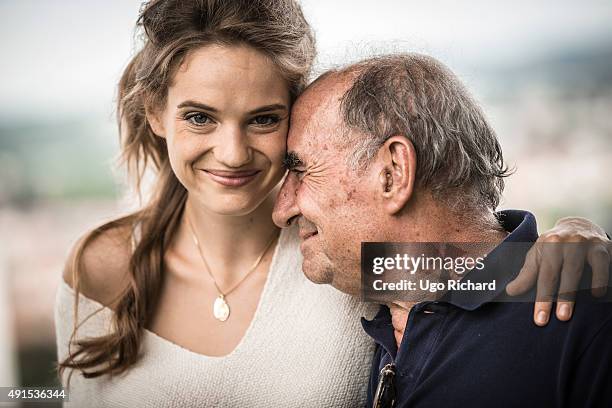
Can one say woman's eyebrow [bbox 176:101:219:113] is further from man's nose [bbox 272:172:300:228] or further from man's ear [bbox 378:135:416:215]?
man's ear [bbox 378:135:416:215]

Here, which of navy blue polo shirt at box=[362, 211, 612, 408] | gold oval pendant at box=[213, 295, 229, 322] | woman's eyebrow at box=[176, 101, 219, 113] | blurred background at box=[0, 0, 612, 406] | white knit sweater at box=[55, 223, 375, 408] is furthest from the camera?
blurred background at box=[0, 0, 612, 406]

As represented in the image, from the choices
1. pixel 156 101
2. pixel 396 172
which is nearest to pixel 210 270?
pixel 156 101

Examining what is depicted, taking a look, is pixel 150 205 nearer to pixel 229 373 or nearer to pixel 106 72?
pixel 229 373

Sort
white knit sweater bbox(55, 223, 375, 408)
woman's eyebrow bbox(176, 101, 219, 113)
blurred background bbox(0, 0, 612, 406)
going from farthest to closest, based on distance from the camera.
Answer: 1. blurred background bbox(0, 0, 612, 406)
2. white knit sweater bbox(55, 223, 375, 408)
3. woman's eyebrow bbox(176, 101, 219, 113)

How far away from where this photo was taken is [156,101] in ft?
5.21

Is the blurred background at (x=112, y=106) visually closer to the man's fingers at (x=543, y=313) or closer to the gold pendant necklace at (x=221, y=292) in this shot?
the gold pendant necklace at (x=221, y=292)

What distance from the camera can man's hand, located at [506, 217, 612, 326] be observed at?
1209 millimetres

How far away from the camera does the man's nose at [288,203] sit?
1.52 meters

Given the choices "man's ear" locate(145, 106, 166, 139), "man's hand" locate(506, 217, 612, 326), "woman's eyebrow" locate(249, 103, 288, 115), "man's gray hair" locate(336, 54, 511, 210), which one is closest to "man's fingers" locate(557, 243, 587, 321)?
"man's hand" locate(506, 217, 612, 326)

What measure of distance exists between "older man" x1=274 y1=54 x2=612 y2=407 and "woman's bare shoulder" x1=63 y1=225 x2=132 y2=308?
0.57m

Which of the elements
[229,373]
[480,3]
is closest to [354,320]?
[229,373]

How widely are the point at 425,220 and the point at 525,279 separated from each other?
0.24 metres

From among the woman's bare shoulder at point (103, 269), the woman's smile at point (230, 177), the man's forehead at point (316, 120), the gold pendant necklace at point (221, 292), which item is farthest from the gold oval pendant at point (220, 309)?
the man's forehead at point (316, 120)

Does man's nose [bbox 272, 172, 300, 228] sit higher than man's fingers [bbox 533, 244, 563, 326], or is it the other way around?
man's nose [bbox 272, 172, 300, 228]
